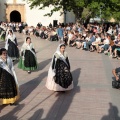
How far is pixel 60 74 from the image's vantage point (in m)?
8.19

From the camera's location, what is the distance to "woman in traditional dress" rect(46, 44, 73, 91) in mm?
8195

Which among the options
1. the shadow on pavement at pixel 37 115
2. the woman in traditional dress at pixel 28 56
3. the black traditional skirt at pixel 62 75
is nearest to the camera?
the shadow on pavement at pixel 37 115

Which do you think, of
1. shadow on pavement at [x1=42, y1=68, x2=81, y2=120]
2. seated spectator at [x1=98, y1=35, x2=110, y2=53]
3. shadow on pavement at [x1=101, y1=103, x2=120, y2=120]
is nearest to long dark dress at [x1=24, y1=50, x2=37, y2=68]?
shadow on pavement at [x1=42, y1=68, x2=81, y2=120]

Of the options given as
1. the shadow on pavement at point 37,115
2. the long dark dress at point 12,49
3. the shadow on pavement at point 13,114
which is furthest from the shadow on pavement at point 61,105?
the long dark dress at point 12,49

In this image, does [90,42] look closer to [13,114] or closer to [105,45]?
[105,45]

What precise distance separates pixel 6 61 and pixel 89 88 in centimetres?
297

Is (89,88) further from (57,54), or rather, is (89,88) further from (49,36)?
(49,36)

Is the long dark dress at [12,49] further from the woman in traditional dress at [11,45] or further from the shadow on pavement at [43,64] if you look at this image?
the shadow on pavement at [43,64]

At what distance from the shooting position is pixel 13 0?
42.5 meters

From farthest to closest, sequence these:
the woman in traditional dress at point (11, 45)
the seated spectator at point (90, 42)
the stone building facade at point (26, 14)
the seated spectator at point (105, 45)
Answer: the stone building facade at point (26, 14)
the seated spectator at point (90, 42)
the seated spectator at point (105, 45)
the woman in traditional dress at point (11, 45)

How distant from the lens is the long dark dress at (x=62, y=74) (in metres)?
8.19

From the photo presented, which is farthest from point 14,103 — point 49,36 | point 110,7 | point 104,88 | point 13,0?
point 13,0

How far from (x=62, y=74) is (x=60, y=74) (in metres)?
0.06

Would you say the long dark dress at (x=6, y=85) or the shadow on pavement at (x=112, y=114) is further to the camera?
the long dark dress at (x=6, y=85)
